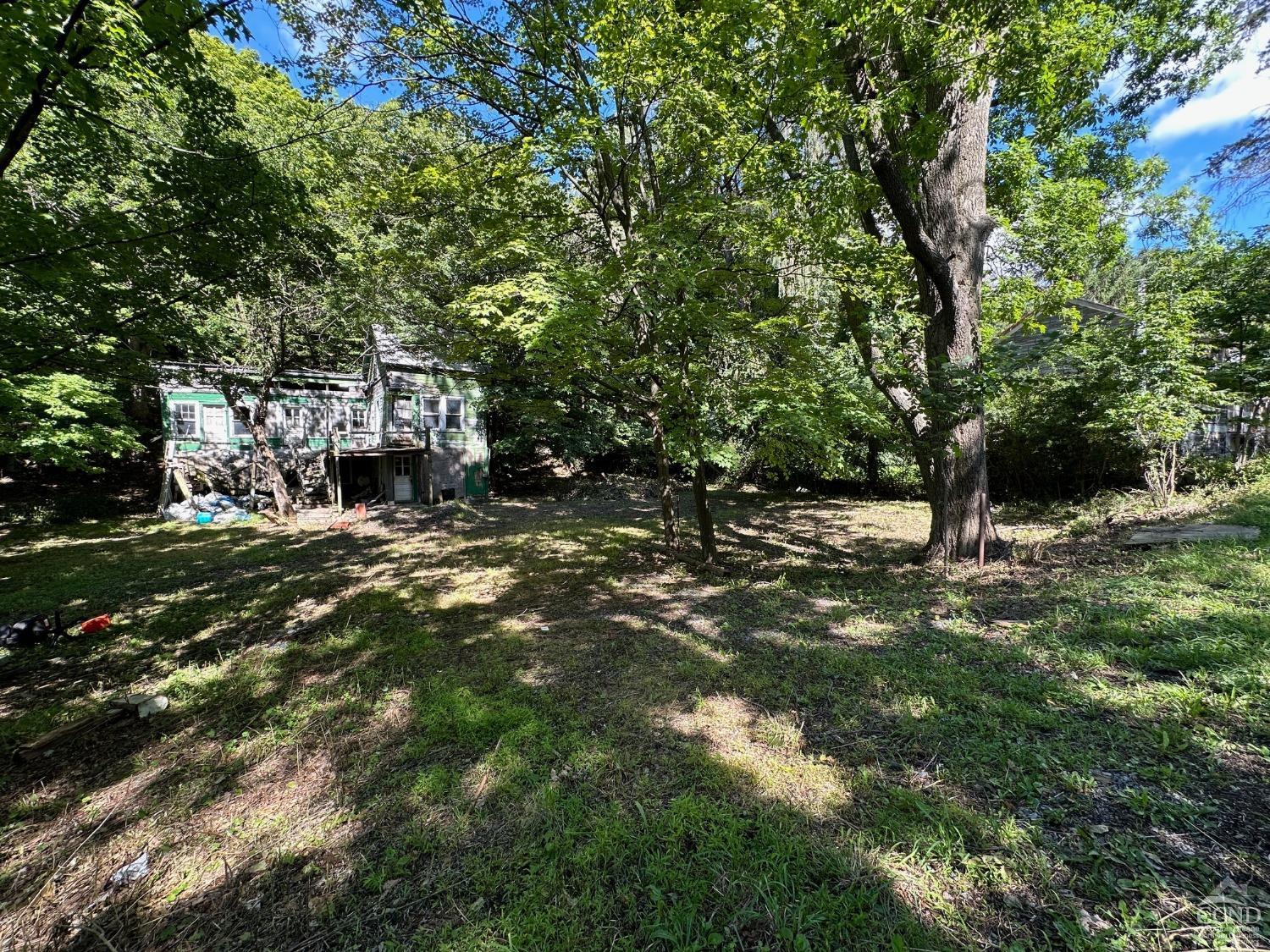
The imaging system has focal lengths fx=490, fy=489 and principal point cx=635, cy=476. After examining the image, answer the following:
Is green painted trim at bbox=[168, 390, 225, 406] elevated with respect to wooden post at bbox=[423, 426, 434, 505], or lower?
elevated

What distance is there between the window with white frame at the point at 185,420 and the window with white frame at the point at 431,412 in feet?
21.9

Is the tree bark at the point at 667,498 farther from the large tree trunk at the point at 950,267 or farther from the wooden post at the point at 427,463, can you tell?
the wooden post at the point at 427,463

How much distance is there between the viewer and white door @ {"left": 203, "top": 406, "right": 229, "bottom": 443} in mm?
15688

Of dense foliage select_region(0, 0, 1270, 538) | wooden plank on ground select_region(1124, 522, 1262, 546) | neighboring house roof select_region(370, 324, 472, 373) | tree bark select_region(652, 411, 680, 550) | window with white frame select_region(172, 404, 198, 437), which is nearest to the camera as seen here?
dense foliage select_region(0, 0, 1270, 538)

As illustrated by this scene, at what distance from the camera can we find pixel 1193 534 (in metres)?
5.65

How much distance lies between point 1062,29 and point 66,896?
8526mm

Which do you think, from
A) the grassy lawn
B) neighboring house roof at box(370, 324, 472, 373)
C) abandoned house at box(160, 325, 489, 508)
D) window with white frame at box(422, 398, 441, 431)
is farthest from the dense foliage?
window with white frame at box(422, 398, 441, 431)

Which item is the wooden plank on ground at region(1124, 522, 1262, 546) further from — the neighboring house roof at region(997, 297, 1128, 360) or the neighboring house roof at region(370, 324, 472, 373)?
→ the neighboring house roof at region(370, 324, 472, 373)

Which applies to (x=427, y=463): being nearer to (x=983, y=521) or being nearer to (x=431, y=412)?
(x=431, y=412)

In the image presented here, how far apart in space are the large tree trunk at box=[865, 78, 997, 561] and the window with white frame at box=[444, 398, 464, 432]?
15.4 metres

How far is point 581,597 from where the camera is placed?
6215 mm

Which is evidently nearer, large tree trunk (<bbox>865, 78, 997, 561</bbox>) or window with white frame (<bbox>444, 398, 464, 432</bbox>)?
large tree trunk (<bbox>865, 78, 997, 561</bbox>)

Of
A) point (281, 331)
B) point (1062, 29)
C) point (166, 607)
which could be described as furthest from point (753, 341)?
point (281, 331)

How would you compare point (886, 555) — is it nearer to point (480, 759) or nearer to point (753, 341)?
point (753, 341)
